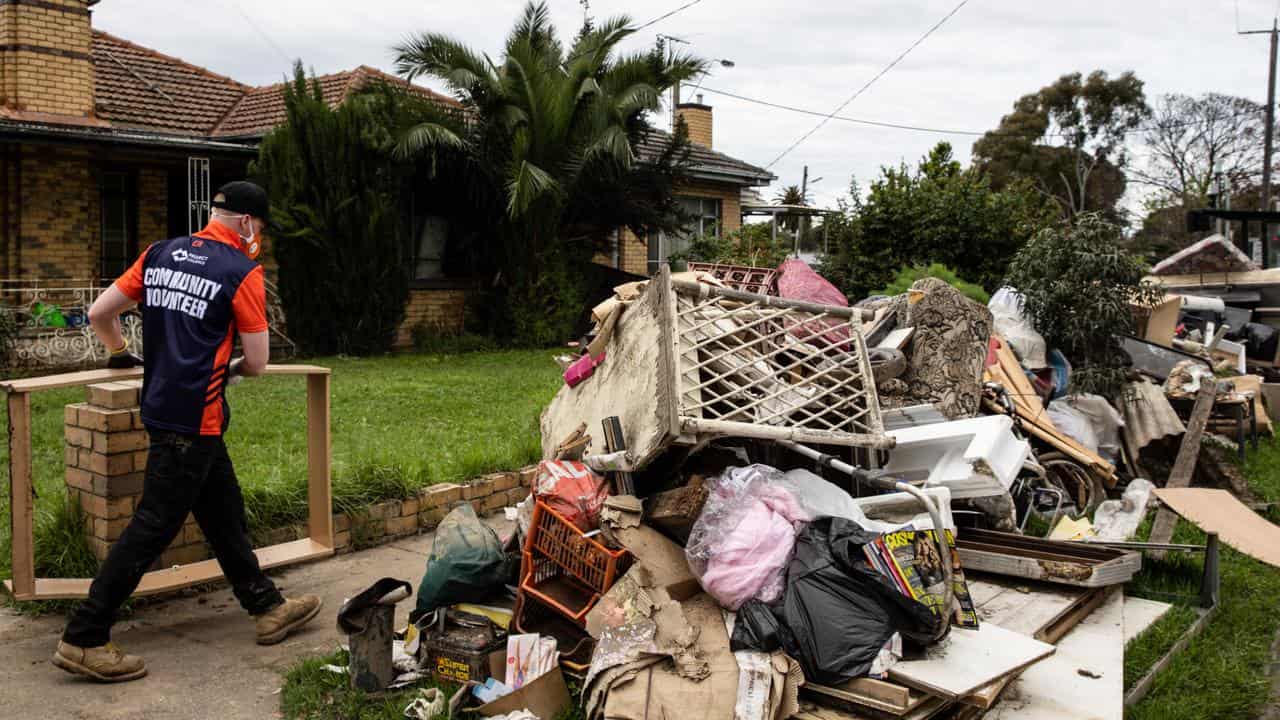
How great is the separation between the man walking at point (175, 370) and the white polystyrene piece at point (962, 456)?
3356 mm

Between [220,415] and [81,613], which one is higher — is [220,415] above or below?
above

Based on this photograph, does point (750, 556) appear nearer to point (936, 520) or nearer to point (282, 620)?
point (936, 520)

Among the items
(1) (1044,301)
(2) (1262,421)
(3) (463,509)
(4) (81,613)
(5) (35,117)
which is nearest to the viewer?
(4) (81,613)

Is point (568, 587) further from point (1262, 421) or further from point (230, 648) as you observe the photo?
point (1262, 421)

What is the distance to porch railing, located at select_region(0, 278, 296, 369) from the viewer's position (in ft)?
37.1

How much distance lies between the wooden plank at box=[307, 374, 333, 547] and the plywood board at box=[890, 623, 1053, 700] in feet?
9.50

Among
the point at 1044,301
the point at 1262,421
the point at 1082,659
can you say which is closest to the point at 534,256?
the point at 1044,301

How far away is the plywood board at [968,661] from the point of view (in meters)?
3.31

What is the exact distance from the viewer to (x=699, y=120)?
2461cm

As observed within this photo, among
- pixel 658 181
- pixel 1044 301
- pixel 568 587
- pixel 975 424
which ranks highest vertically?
pixel 658 181

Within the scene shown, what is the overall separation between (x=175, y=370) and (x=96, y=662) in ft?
3.63

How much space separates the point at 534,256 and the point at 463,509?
10489mm

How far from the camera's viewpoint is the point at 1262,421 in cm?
1007

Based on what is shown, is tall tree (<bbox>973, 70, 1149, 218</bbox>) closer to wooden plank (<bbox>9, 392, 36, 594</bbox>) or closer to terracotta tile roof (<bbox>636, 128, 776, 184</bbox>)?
terracotta tile roof (<bbox>636, 128, 776, 184</bbox>)
